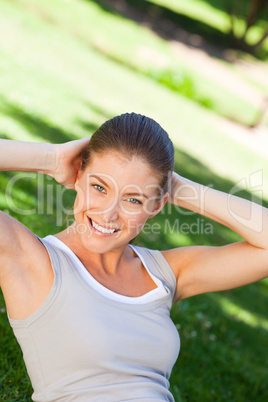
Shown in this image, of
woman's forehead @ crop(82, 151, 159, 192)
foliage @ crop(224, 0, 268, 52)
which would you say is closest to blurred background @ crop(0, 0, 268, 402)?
foliage @ crop(224, 0, 268, 52)

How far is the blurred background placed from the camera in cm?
403

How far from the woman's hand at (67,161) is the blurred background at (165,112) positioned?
1105 millimetres

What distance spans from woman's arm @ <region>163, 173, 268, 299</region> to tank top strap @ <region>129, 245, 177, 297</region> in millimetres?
46

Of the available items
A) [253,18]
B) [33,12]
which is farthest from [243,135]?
[253,18]

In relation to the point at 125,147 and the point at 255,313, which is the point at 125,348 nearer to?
the point at 125,147

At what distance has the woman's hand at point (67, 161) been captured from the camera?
2.54 metres

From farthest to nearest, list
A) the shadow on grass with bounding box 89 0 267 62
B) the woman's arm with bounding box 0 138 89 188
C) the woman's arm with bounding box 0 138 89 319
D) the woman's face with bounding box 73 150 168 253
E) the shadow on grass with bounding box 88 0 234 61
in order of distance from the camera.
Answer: the shadow on grass with bounding box 89 0 267 62 < the shadow on grass with bounding box 88 0 234 61 < the woman's face with bounding box 73 150 168 253 < the woman's arm with bounding box 0 138 89 188 < the woman's arm with bounding box 0 138 89 319

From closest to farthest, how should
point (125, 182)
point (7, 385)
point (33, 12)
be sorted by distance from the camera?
point (125, 182) → point (7, 385) → point (33, 12)

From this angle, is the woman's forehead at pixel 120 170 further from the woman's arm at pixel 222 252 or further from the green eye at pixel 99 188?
the woman's arm at pixel 222 252

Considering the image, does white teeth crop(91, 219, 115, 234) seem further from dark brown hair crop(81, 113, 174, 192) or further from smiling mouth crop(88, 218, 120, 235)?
dark brown hair crop(81, 113, 174, 192)

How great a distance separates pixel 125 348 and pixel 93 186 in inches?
29.0

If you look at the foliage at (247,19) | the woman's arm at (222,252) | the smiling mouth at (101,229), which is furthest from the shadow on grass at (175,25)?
the smiling mouth at (101,229)

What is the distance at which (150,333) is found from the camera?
239 centimetres

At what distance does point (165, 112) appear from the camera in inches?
457
